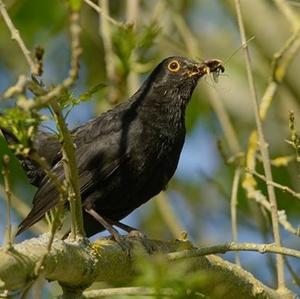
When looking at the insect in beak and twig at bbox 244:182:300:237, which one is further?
the insect in beak

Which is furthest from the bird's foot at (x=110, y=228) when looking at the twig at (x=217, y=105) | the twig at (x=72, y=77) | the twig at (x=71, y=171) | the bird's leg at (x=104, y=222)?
the twig at (x=72, y=77)

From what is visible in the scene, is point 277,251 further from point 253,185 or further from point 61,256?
point 253,185

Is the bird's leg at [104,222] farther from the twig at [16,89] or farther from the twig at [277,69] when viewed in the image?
the twig at [16,89]

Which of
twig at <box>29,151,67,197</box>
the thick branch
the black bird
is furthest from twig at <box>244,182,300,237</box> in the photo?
twig at <box>29,151,67,197</box>

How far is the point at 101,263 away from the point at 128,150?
5.52ft

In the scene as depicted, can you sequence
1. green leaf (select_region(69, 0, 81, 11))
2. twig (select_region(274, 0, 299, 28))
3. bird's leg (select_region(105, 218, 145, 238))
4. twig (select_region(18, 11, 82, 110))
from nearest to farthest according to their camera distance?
twig (select_region(18, 11, 82, 110)) < green leaf (select_region(69, 0, 81, 11)) < bird's leg (select_region(105, 218, 145, 238)) < twig (select_region(274, 0, 299, 28))

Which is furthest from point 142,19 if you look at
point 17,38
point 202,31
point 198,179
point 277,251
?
point 17,38

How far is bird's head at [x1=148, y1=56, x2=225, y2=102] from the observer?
682 cm

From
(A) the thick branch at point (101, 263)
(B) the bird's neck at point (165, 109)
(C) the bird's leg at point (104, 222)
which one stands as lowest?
(A) the thick branch at point (101, 263)

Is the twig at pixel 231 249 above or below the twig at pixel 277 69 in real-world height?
below

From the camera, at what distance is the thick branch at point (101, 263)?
3604 mm

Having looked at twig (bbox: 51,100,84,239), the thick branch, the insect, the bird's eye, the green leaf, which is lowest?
the thick branch

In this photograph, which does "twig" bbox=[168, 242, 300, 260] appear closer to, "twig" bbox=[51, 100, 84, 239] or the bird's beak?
"twig" bbox=[51, 100, 84, 239]

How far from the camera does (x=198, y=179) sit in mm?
10367
